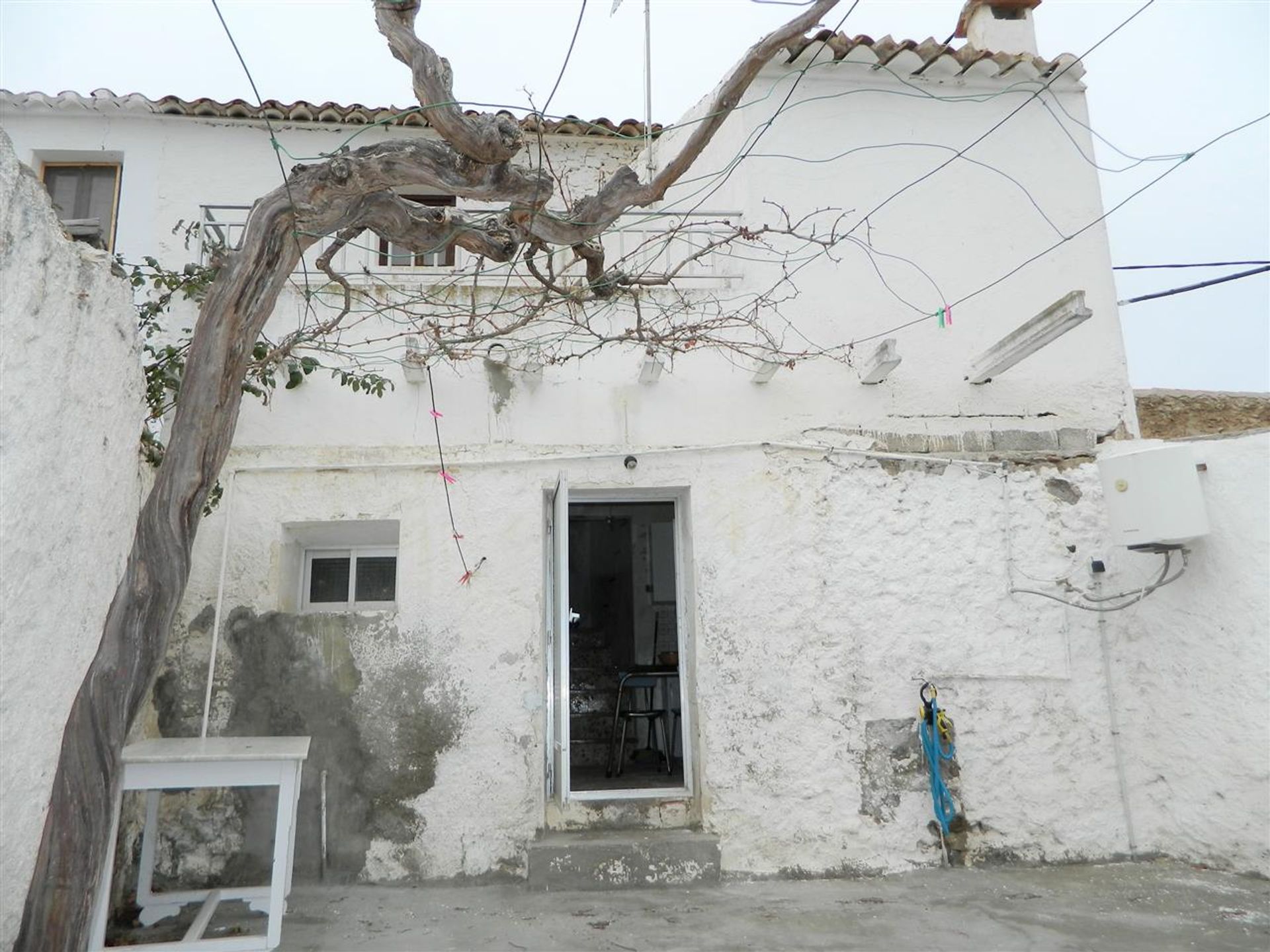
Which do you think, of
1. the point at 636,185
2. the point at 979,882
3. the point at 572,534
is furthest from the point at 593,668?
the point at 636,185

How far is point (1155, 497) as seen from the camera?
14.1ft

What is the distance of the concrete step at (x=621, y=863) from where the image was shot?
4.15 metres

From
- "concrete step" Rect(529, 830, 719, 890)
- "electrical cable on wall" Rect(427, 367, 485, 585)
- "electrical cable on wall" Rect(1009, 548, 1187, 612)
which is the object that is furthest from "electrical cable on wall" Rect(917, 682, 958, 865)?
"electrical cable on wall" Rect(427, 367, 485, 585)

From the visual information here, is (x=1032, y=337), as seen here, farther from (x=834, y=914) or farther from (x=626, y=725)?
(x=626, y=725)

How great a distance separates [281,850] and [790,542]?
2758 millimetres

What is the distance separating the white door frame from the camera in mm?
4457

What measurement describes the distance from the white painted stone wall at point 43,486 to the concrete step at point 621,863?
210 centimetres

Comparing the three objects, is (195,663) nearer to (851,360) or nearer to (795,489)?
(795,489)

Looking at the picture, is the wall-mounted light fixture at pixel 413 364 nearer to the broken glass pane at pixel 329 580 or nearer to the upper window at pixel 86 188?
the broken glass pane at pixel 329 580

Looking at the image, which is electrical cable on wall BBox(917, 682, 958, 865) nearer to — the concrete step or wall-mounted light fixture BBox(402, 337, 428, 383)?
the concrete step

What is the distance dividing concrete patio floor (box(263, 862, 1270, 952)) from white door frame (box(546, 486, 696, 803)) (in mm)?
491

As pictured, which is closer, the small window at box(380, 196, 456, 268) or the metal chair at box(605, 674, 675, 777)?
the small window at box(380, 196, 456, 268)

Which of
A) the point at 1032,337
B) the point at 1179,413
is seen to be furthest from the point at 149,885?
the point at 1179,413

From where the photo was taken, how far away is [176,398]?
320 centimetres
